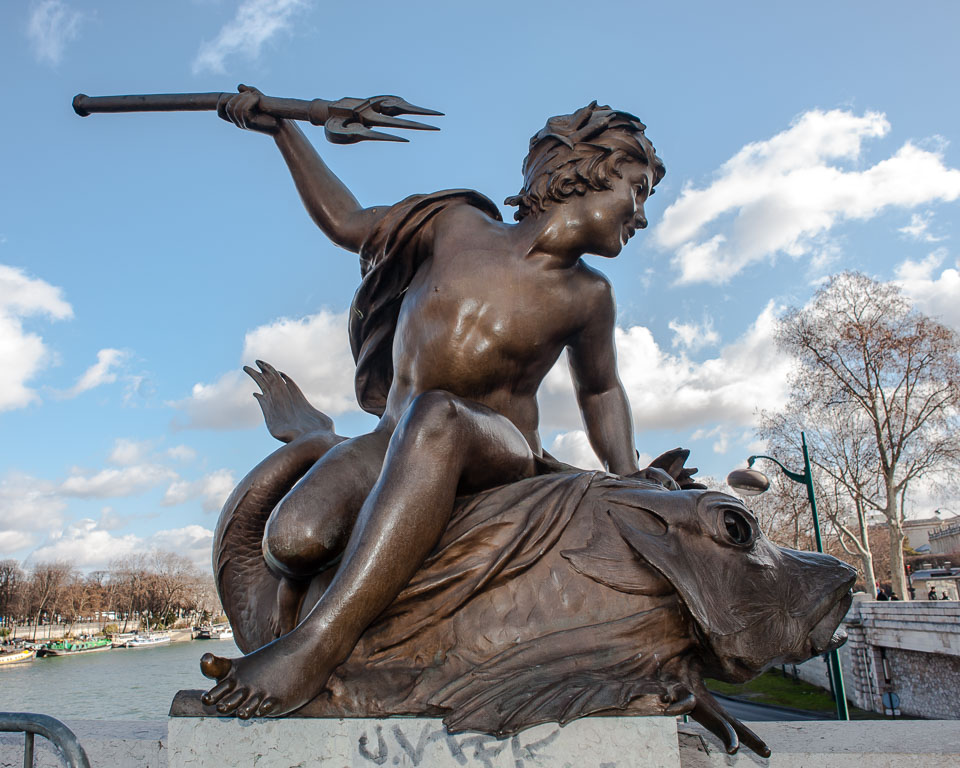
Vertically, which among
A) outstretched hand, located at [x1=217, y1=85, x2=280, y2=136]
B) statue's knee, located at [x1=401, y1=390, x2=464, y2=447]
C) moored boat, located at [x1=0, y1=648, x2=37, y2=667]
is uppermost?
outstretched hand, located at [x1=217, y1=85, x2=280, y2=136]

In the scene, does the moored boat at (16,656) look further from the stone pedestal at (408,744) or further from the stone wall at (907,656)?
the stone pedestal at (408,744)

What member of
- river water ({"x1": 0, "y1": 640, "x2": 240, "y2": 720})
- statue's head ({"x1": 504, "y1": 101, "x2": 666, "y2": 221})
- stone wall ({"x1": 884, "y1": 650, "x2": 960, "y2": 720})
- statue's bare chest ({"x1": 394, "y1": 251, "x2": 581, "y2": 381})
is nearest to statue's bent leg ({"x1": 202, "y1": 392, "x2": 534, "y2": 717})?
statue's bare chest ({"x1": 394, "y1": 251, "x2": 581, "y2": 381})

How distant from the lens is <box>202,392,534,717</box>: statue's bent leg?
5.87 feet

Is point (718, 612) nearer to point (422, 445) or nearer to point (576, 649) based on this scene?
point (576, 649)

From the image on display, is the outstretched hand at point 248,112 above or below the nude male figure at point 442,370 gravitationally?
above

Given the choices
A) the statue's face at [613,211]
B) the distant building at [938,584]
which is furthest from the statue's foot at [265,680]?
the distant building at [938,584]

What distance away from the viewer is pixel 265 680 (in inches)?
70.2

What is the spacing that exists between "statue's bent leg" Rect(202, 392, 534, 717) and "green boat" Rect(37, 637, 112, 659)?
5226cm

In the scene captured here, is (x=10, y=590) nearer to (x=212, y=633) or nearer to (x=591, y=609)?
(x=212, y=633)

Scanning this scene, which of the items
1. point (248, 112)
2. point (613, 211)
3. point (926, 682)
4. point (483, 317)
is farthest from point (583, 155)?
point (926, 682)

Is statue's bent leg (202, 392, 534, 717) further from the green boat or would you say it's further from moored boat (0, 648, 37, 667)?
the green boat

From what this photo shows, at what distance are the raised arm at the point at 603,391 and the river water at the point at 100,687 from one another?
32.3ft

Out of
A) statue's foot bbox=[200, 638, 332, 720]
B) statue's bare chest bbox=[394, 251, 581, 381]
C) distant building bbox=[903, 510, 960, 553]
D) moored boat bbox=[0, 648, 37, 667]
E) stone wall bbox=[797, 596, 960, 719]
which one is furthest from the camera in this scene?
distant building bbox=[903, 510, 960, 553]

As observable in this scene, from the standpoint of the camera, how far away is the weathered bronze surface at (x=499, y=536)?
193cm
